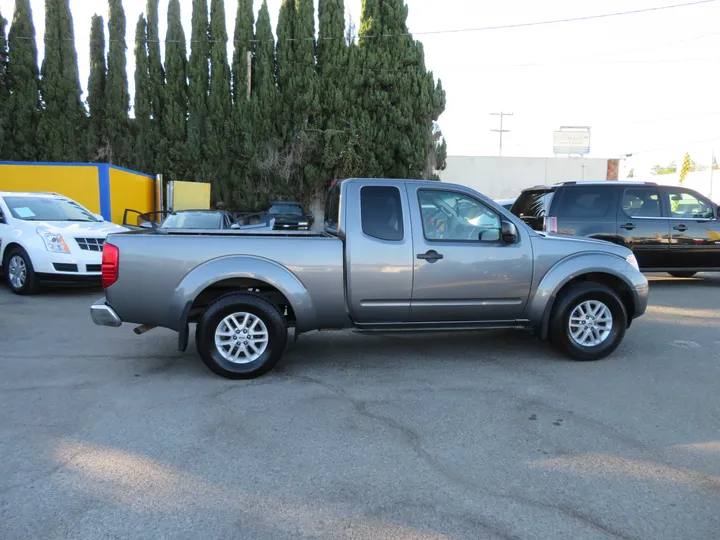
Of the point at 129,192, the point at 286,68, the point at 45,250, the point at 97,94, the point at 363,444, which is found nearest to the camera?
the point at 363,444

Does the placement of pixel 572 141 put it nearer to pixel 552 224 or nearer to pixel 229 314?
pixel 552 224

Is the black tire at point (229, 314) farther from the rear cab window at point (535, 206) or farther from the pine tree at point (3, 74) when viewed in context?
the pine tree at point (3, 74)

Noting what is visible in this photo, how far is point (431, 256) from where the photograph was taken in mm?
5285

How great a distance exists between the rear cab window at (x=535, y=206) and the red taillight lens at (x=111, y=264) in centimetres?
773

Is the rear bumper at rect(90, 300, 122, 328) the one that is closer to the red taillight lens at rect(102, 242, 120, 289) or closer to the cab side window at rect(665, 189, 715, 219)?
the red taillight lens at rect(102, 242, 120, 289)

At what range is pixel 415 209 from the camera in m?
5.39

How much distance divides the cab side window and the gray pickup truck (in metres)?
5.53

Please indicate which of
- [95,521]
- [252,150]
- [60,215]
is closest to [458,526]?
[95,521]

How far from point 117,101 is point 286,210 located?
12.0 metres

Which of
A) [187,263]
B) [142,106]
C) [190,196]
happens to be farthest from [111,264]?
[142,106]

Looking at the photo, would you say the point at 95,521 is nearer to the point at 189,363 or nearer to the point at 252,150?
the point at 189,363

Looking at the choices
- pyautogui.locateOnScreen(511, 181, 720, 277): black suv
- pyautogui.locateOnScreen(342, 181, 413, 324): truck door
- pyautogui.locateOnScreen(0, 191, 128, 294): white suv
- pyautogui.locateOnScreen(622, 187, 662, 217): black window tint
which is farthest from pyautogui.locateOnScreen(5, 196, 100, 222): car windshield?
pyautogui.locateOnScreen(622, 187, 662, 217): black window tint

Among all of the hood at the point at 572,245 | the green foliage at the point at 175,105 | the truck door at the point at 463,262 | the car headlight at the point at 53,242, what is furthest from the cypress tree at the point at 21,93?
the hood at the point at 572,245

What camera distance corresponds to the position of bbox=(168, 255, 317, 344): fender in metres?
4.93
